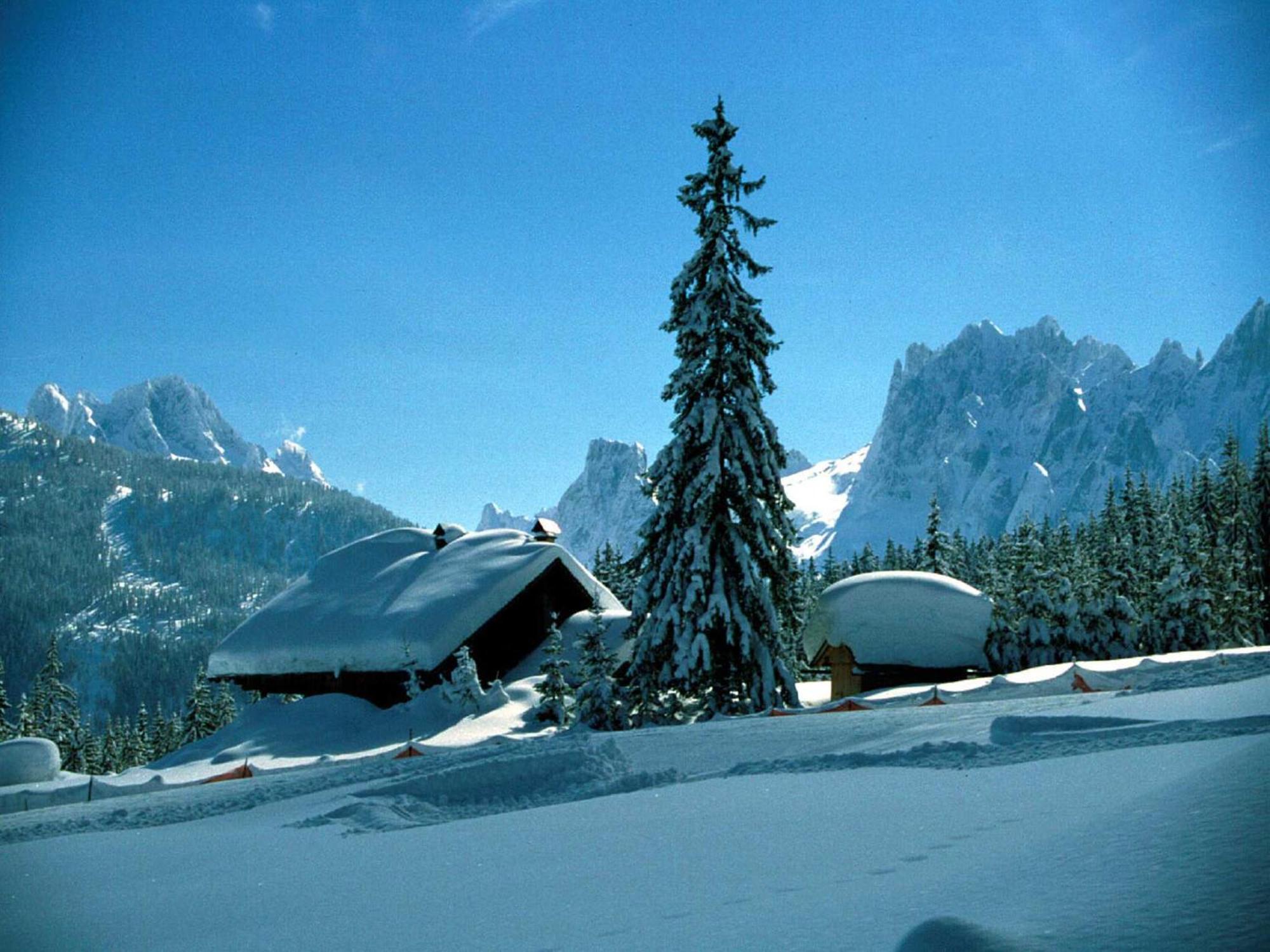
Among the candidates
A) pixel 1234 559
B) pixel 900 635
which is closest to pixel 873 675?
pixel 900 635

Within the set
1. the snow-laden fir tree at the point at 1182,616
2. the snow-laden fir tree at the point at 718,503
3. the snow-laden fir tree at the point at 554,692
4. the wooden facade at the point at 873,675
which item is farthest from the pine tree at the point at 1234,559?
the snow-laden fir tree at the point at 554,692

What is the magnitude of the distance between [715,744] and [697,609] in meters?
10.7

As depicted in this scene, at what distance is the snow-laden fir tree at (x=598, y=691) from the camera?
20172mm

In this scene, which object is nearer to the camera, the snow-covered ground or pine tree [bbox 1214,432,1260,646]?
the snow-covered ground

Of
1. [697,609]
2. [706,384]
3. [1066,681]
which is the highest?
[706,384]

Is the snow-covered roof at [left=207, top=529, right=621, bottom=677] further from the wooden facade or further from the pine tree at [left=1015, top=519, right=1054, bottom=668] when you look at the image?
the pine tree at [left=1015, top=519, right=1054, bottom=668]

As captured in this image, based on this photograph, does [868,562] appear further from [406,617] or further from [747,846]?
[747,846]

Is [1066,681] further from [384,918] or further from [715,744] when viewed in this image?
[384,918]

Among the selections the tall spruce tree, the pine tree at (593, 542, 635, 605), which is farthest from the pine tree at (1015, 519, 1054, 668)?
the tall spruce tree

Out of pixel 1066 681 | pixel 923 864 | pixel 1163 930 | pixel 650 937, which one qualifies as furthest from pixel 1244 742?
pixel 1066 681

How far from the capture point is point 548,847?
5.15 m

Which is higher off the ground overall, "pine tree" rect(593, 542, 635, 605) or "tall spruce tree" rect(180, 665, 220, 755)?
"pine tree" rect(593, 542, 635, 605)

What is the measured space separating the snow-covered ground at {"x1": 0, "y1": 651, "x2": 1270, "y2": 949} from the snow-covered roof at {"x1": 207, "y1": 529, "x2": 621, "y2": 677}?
17.6 meters

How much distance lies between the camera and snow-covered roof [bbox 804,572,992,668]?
29641mm
